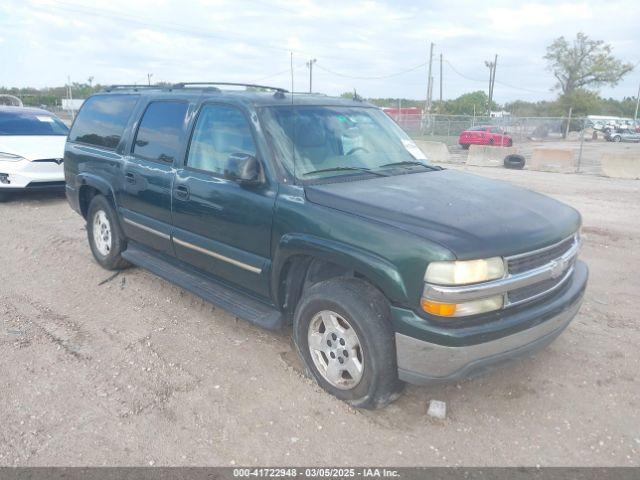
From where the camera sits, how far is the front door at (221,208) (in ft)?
12.1

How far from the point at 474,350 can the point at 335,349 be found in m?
0.89

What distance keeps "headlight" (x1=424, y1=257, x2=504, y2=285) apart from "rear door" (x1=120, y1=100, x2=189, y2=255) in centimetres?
250

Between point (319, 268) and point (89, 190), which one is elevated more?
point (89, 190)

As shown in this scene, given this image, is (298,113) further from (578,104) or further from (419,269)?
(578,104)

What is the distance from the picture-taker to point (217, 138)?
4.08 metres

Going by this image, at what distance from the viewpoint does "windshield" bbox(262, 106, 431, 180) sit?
3.71m

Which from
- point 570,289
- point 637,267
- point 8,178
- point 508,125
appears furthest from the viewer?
point 508,125

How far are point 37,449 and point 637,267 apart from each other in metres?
6.10

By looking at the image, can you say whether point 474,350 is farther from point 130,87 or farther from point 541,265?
point 130,87

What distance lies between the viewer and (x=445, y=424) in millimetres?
3182

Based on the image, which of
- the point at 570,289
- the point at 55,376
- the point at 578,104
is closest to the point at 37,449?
the point at 55,376

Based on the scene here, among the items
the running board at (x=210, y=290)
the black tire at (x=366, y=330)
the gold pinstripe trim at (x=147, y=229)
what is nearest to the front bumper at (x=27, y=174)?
the running board at (x=210, y=290)

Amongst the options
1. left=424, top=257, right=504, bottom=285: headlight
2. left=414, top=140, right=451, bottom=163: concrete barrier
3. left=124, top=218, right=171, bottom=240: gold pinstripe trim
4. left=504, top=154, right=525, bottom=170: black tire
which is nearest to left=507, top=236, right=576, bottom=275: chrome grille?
left=424, top=257, right=504, bottom=285: headlight

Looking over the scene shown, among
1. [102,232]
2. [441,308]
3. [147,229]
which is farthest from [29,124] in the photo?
[441,308]
